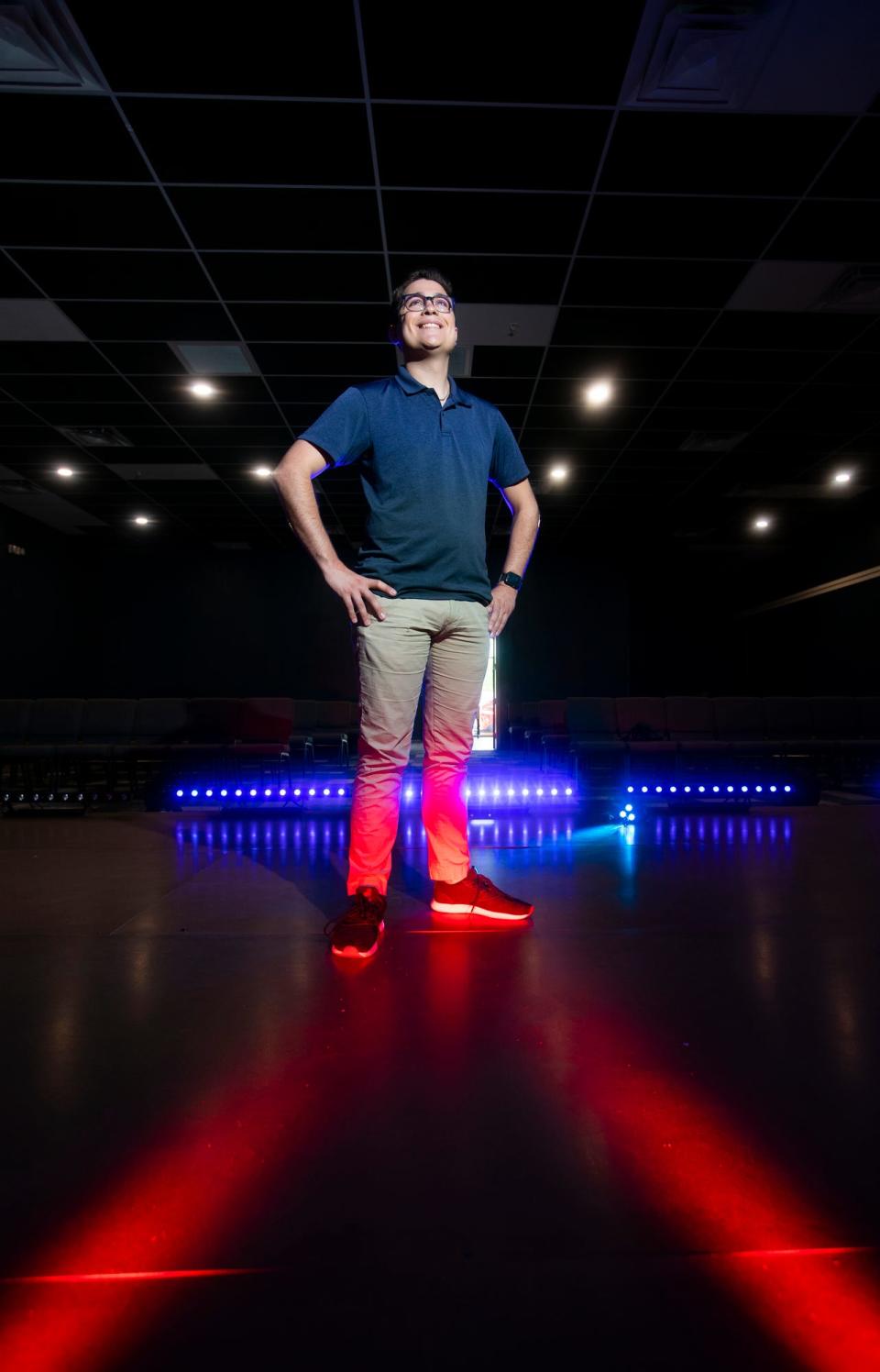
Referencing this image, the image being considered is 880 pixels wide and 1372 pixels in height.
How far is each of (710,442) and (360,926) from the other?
6757mm

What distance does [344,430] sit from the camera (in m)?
1.55

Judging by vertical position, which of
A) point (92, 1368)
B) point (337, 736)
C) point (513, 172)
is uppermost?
point (513, 172)

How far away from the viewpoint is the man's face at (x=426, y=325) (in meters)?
1.63

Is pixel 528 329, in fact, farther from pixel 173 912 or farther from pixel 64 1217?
pixel 64 1217

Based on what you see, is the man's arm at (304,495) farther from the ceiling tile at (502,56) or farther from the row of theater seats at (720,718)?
the row of theater seats at (720,718)

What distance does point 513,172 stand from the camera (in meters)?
3.25

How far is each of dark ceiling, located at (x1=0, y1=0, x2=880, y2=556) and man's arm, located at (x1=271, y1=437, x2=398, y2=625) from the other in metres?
2.33

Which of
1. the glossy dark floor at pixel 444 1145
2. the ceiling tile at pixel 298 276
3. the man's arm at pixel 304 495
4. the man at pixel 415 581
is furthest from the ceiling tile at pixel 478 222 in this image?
the glossy dark floor at pixel 444 1145

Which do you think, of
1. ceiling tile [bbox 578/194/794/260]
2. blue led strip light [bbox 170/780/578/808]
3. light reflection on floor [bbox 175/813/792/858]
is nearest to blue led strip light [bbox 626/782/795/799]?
light reflection on floor [bbox 175/813/792/858]

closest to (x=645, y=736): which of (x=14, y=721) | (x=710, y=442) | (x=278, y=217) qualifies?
(x=710, y=442)

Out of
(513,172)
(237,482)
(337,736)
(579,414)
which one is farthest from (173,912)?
(237,482)

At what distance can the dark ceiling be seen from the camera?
2693mm

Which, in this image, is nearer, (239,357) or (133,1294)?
(133,1294)

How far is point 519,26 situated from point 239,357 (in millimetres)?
3128
